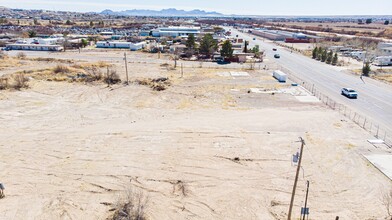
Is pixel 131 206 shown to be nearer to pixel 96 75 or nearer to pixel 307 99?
pixel 307 99

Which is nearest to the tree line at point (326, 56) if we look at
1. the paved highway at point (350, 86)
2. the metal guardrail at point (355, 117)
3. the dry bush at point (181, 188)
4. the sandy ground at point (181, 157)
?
the paved highway at point (350, 86)

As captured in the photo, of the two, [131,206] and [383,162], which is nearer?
[131,206]

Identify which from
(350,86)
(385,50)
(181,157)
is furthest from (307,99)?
(385,50)

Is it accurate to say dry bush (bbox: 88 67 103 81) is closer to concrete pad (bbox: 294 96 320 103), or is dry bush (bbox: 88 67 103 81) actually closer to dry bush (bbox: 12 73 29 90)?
dry bush (bbox: 12 73 29 90)

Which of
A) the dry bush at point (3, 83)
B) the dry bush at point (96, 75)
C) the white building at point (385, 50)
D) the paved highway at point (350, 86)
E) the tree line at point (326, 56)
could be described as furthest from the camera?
the white building at point (385, 50)

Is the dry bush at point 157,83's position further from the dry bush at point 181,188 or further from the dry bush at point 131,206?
the dry bush at point 131,206

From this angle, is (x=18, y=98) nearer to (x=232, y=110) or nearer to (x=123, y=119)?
(x=123, y=119)

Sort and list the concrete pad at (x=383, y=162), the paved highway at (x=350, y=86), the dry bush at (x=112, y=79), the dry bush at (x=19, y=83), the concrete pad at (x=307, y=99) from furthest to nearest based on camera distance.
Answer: the dry bush at (x=112, y=79)
the dry bush at (x=19, y=83)
the concrete pad at (x=307, y=99)
the paved highway at (x=350, y=86)
the concrete pad at (x=383, y=162)
